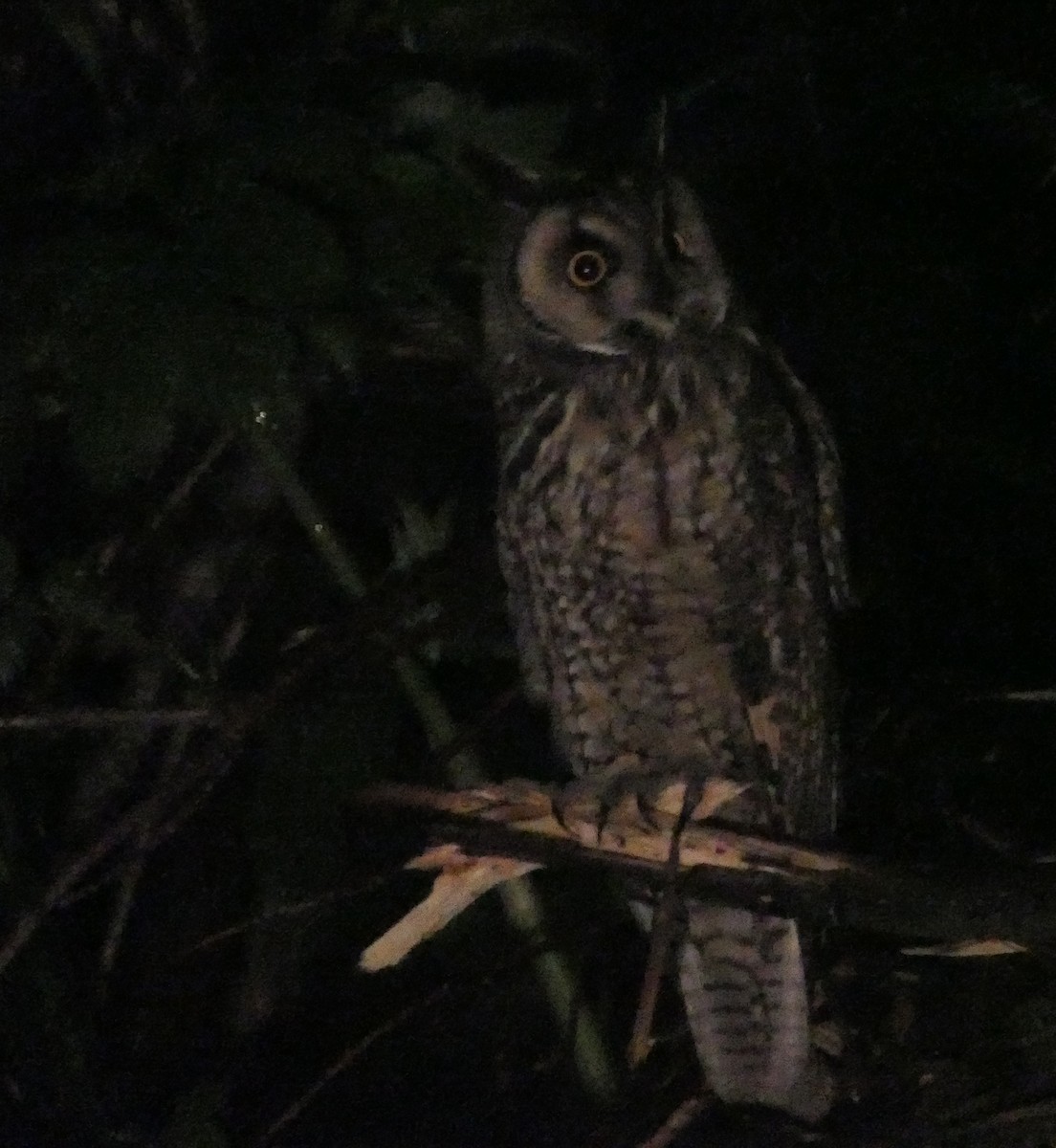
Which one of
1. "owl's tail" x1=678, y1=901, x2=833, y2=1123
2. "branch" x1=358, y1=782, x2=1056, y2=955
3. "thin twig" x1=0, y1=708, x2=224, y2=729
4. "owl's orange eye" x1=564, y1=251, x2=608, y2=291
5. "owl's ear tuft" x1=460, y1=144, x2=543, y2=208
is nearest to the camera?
"branch" x1=358, y1=782, x2=1056, y2=955

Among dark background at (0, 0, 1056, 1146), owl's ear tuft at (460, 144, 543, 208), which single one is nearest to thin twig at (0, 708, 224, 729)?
dark background at (0, 0, 1056, 1146)

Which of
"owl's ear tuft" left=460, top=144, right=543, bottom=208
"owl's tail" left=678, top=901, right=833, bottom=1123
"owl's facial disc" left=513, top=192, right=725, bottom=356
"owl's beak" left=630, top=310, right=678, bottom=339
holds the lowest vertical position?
"owl's tail" left=678, top=901, right=833, bottom=1123

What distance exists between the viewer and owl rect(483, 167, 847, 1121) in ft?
3.91

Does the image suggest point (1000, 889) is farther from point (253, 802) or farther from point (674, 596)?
point (253, 802)

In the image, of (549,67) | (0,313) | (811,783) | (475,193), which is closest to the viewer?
(0,313)

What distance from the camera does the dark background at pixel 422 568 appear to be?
102cm

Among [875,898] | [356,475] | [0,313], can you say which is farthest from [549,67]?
[875,898]

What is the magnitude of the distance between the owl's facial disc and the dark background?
74 millimetres

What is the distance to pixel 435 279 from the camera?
4.21 ft

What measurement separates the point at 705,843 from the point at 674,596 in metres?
0.29

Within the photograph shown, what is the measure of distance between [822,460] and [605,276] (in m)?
0.25

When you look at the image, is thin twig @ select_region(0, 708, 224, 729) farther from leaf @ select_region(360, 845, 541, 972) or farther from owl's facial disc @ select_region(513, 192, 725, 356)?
owl's facial disc @ select_region(513, 192, 725, 356)

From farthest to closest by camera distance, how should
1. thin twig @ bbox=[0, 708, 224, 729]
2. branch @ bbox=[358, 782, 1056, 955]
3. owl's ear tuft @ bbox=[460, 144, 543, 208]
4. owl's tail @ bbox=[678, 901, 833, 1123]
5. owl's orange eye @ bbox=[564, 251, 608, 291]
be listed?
owl's tail @ bbox=[678, 901, 833, 1123] → owl's orange eye @ bbox=[564, 251, 608, 291] → owl's ear tuft @ bbox=[460, 144, 543, 208] → thin twig @ bbox=[0, 708, 224, 729] → branch @ bbox=[358, 782, 1056, 955]

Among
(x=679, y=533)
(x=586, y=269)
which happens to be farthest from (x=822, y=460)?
(x=586, y=269)
